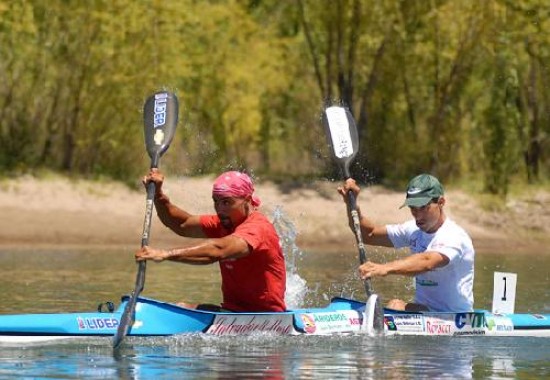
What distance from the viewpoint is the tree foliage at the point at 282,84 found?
1066 inches

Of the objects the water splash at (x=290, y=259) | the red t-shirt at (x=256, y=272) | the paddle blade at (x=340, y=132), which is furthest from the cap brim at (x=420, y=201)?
the water splash at (x=290, y=259)

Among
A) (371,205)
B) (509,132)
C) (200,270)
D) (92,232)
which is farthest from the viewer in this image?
(509,132)

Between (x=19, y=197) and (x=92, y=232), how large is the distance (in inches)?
60.0

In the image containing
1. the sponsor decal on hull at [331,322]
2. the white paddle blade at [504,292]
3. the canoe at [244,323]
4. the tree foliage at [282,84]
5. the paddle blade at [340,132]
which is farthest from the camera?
the tree foliage at [282,84]

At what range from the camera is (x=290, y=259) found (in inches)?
869

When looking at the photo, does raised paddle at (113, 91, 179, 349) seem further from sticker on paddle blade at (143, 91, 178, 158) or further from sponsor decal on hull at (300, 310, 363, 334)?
sponsor decal on hull at (300, 310, 363, 334)

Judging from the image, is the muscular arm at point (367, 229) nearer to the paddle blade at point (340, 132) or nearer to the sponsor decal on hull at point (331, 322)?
the sponsor decal on hull at point (331, 322)

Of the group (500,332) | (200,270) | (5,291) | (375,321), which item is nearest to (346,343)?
(375,321)

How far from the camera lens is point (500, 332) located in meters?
13.9

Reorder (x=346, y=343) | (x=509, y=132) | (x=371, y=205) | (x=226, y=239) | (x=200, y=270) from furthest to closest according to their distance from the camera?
(x=509, y=132)
(x=371, y=205)
(x=200, y=270)
(x=346, y=343)
(x=226, y=239)

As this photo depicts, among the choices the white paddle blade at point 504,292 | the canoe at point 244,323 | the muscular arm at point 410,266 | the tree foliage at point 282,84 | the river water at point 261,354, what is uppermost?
the tree foliage at point 282,84

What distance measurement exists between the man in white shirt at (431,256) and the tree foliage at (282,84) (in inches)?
546

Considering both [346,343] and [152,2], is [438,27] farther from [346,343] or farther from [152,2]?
[346,343]

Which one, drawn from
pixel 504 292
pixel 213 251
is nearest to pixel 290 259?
→ pixel 504 292
